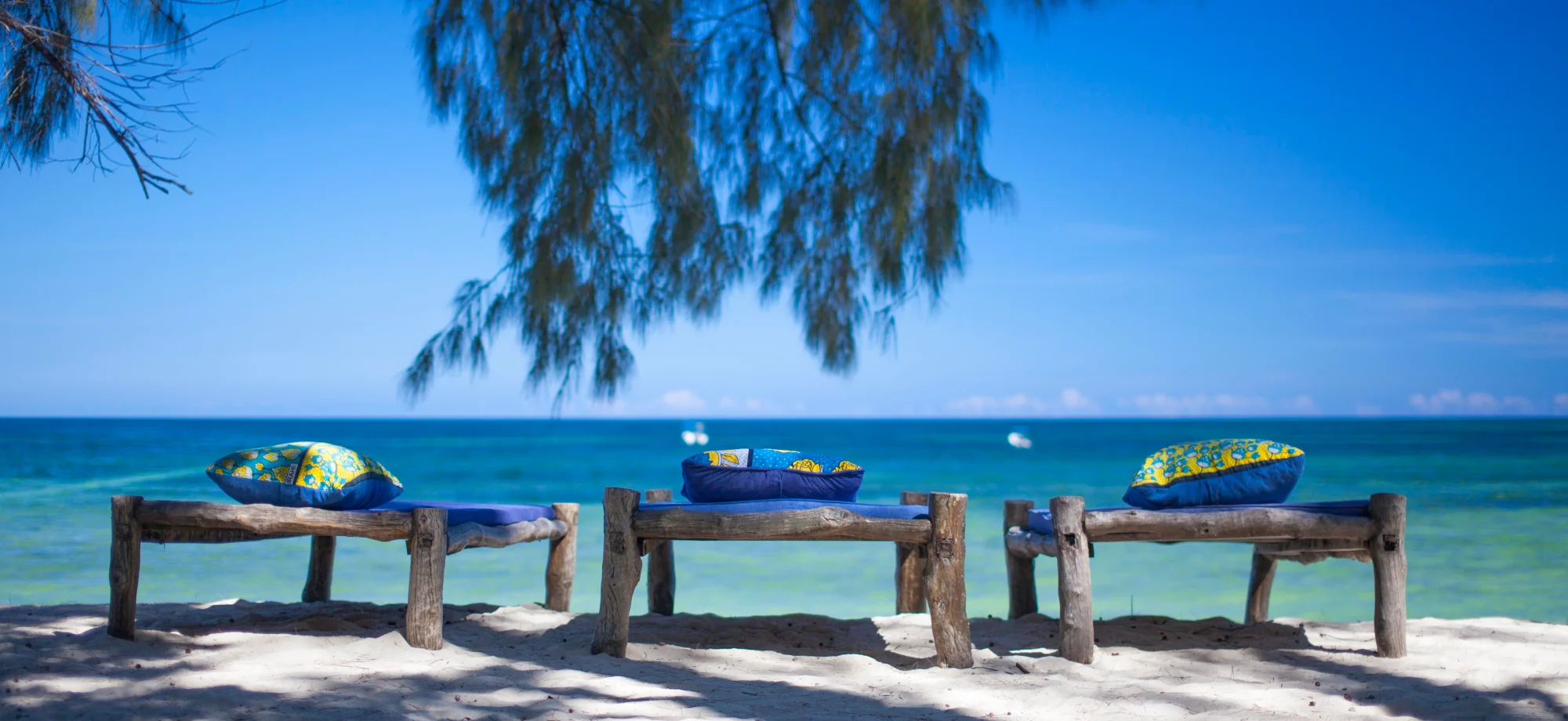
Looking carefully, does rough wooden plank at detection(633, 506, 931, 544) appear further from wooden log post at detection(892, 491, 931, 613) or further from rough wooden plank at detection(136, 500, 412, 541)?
wooden log post at detection(892, 491, 931, 613)

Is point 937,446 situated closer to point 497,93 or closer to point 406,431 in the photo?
point 406,431

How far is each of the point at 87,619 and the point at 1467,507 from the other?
1321cm

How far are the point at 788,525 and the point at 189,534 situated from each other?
199cm

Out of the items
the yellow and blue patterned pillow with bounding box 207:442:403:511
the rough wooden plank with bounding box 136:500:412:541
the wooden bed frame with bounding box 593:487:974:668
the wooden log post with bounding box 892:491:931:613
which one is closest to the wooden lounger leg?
the wooden bed frame with bounding box 593:487:974:668

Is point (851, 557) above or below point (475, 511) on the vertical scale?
below

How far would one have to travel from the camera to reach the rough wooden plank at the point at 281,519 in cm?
342

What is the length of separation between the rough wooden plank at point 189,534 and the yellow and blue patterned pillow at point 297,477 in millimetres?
125

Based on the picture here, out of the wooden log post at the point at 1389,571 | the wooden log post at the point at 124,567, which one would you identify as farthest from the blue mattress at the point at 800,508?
the wooden log post at the point at 124,567

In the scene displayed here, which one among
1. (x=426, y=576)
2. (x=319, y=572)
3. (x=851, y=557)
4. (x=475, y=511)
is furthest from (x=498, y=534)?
(x=851, y=557)

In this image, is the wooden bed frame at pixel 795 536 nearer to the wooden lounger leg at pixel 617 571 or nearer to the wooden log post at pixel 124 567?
the wooden lounger leg at pixel 617 571

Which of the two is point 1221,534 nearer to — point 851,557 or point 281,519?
point 281,519

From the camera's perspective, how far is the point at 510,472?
A: 72.2 ft

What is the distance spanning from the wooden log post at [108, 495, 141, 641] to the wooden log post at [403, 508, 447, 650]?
90cm

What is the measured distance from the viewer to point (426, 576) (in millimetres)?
3387
